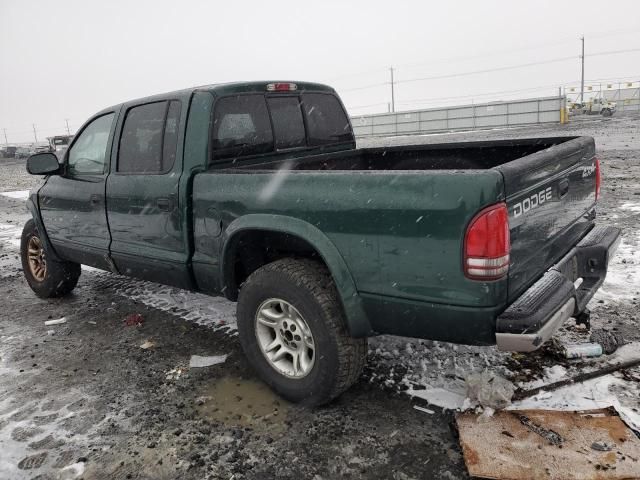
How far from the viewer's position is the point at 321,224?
2.75 meters

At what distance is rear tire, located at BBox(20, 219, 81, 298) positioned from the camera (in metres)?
5.30

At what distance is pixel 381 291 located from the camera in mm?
2605

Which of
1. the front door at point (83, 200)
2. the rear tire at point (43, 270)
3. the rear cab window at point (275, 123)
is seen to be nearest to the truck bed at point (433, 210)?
the rear cab window at point (275, 123)

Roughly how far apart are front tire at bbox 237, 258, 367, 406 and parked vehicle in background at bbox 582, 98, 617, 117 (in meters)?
41.6

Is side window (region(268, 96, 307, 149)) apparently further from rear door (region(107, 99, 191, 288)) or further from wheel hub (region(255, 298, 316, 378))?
wheel hub (region(255, 298, 316, 378))

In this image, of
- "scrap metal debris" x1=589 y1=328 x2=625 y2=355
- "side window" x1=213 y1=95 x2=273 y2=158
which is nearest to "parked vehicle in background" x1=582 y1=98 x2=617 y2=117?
"scrap metal debris" x1=589 y1=328 x2=625 y2=355

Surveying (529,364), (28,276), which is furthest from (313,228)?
(28,276)

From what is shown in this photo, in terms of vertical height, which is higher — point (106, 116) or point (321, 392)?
point (106, 116)

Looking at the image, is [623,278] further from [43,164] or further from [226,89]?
[43,164]

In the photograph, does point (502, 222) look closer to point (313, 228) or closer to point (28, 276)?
point (313, 228)

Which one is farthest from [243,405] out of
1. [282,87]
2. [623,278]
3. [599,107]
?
[599,107]

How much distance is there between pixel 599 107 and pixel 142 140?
4487 cm

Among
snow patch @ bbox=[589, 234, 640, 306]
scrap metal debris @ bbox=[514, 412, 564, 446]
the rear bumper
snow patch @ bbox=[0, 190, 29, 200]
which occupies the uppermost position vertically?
the rear bumper

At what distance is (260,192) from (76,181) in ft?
8.22
